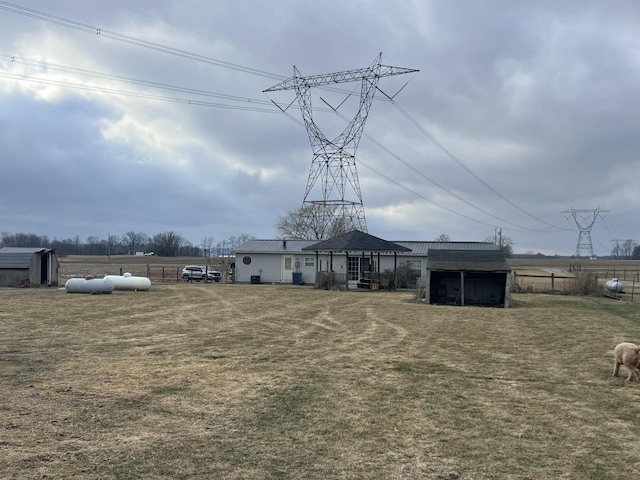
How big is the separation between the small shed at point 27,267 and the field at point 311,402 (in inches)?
608

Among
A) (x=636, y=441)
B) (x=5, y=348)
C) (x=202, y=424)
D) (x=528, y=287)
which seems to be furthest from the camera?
(x=528, y=287)

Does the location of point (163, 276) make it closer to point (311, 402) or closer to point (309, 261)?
point (309, 261)

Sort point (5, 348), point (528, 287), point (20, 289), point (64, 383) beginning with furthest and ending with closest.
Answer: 1. point (528, 287)
2. point (20, 289)
3. point (5, 348)
4. point (64, 383)

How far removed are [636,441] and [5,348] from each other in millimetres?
10706

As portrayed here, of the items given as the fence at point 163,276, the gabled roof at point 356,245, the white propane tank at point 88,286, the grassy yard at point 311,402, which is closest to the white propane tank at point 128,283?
the white propane tank at point 88,286

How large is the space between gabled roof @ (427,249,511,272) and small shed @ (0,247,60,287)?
20.7m

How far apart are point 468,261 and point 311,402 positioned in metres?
17.9

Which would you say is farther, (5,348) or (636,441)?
(5,348)

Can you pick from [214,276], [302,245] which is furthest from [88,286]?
[302,245]

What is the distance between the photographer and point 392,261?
117 ft

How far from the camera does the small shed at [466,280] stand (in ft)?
76.0

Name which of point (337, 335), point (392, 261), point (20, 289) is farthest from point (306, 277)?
point (337, 335)

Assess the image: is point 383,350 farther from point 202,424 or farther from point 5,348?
point 5,348

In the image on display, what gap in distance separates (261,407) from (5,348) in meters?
6.59
